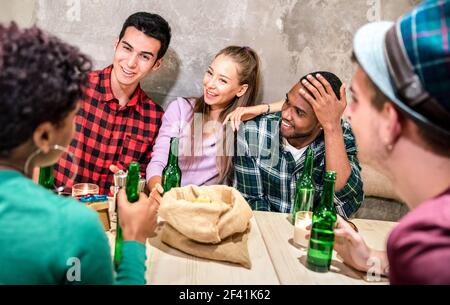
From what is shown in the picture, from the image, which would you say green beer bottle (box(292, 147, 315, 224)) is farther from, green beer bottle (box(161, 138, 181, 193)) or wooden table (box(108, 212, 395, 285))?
green beer bottle (box(161, 138, 181, 193))

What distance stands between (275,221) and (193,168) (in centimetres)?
82

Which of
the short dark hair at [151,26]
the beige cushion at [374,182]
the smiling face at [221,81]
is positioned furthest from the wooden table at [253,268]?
the beige cushion at [374,182]

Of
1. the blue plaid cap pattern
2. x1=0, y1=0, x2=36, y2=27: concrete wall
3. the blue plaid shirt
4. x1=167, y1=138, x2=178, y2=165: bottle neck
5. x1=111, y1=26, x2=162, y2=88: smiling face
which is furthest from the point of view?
x1=0, y1=0, x2=36, y2=27: concrete wall

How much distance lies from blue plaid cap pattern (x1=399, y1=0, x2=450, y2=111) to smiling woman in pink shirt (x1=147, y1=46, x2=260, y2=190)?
1479 millimetres

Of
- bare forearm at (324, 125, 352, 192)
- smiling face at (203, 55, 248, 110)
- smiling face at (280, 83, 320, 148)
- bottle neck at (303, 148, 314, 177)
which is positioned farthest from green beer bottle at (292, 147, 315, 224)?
smiling face at (203, 55, 248, 110)

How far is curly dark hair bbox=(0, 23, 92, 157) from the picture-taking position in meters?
0.70

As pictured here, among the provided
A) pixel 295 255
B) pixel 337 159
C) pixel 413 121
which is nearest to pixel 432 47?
pixel 413 121

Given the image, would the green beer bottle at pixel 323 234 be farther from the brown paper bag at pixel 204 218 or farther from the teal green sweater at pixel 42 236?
the teal green sweater at pixel 42 236

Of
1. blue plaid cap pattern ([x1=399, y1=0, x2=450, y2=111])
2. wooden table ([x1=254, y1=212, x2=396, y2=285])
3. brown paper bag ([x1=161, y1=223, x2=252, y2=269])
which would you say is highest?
blue plaid cap pattern ([x1=399, y1=0, x2=450, y2=111])

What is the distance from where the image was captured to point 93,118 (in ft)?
6.89

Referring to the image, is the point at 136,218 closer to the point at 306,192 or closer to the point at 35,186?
the point at 35,186

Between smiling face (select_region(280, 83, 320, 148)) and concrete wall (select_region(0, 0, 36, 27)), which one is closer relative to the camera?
smiling face (select_region(280, 83, 320, 148))

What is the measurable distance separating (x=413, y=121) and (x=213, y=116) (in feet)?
5.12
